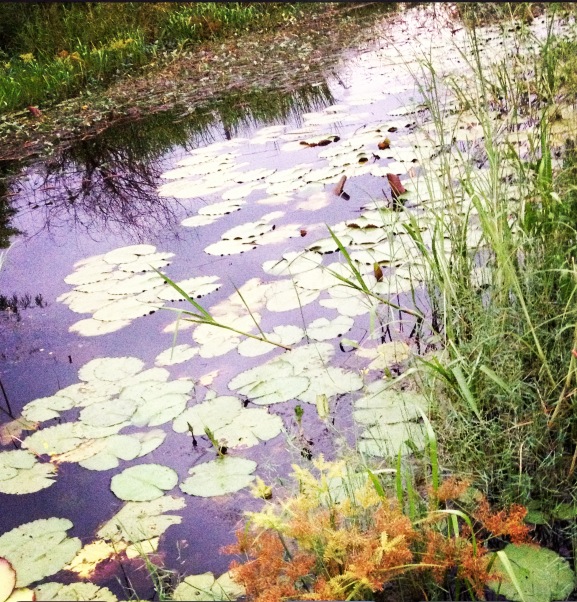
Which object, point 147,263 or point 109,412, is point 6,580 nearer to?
point 109,412

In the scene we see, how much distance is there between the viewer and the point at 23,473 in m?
1.93

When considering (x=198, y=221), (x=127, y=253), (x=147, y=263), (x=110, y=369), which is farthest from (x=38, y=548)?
(x=198, y=221)

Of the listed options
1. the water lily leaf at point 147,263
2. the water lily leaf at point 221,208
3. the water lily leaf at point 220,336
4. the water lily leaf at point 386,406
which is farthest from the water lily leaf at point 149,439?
the water lily leaf at point 221,208

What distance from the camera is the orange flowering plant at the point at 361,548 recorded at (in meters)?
1.28

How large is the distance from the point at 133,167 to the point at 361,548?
3.52m

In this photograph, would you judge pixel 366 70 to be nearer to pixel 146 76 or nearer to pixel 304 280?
pixel 146 76

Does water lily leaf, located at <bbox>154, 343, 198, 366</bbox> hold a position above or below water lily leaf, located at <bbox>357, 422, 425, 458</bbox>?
above

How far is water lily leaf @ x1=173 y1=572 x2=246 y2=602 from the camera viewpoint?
1.45 meters

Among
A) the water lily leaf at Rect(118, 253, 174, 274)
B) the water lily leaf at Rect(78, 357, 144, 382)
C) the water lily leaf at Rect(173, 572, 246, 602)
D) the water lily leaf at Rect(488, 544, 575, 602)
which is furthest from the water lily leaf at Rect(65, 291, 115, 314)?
the water lily leaf at Rect(488, 544, 575, 602)

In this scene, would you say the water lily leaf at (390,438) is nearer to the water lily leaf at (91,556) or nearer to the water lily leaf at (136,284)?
the water lily leaf at (91,556)

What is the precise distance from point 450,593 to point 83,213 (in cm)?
301

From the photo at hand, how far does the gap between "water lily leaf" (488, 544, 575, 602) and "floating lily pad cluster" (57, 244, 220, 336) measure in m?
1.45

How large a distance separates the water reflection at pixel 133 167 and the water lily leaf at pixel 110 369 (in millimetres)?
1051

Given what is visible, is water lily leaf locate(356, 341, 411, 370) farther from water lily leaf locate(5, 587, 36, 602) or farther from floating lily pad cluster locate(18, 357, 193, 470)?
water lily leaf locate(5, 587, 36, 602)
